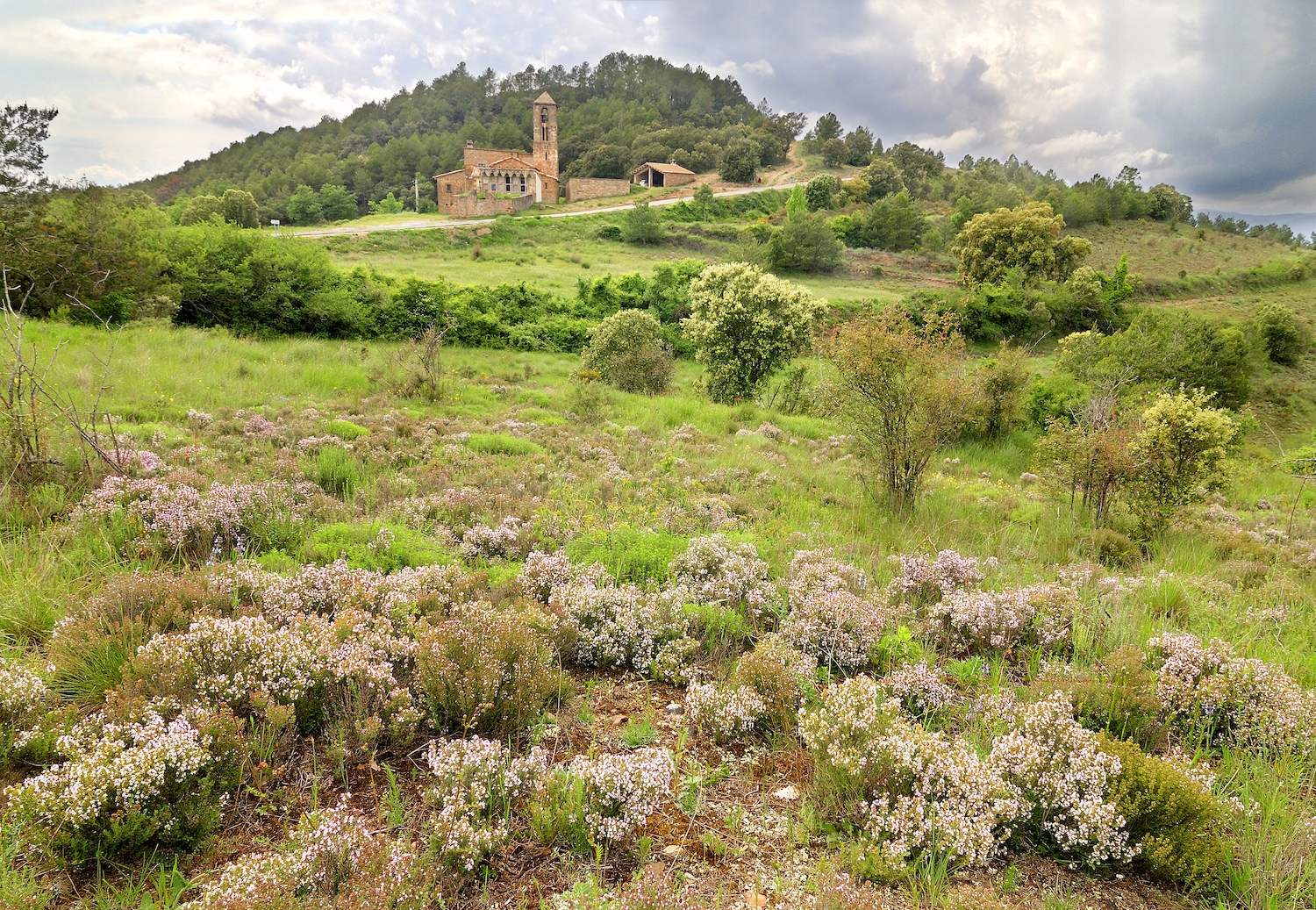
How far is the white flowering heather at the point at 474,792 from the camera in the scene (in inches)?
101

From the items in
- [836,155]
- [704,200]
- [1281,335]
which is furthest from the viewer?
[836,155]

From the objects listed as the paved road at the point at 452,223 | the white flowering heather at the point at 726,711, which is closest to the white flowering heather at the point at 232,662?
the white flowering heather at the point at 726,711

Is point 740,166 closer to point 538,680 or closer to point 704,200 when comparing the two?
point 704,200

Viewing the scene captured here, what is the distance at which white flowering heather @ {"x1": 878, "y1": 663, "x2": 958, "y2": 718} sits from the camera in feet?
12.4

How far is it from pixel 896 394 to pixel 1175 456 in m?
4.25

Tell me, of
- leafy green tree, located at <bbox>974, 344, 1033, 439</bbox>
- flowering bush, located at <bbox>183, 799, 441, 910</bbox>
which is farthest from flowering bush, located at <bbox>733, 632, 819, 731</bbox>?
leafy green tree, located at <bbox>974, 344, 1033, 439</bbox>

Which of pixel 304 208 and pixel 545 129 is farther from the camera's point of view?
pixel 545 129

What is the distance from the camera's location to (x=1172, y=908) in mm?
2635

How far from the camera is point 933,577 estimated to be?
562 cm

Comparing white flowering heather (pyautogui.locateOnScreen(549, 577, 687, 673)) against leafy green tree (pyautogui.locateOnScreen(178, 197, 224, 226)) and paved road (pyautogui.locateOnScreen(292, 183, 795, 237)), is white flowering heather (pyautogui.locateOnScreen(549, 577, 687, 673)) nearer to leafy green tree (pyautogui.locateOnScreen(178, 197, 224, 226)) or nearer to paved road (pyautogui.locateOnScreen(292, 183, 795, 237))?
paved road (pyautogui.locateOnScreen(292, 183, 795, 237))

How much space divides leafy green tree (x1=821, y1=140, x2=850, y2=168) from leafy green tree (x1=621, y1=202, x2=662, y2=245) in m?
47.9

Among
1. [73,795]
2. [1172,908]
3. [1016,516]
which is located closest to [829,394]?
[1016,516]

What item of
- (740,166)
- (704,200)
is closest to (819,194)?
(704,200)

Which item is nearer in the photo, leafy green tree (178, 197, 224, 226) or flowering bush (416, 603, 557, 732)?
flowering bush (416, 603, 557, 732)
